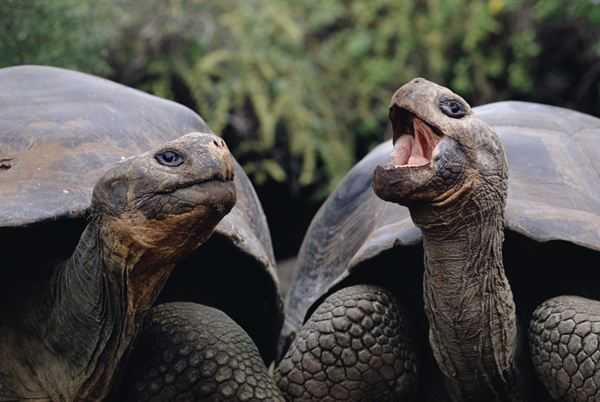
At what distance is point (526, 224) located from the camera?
3.24m

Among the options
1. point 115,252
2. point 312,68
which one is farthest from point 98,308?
point 312,68

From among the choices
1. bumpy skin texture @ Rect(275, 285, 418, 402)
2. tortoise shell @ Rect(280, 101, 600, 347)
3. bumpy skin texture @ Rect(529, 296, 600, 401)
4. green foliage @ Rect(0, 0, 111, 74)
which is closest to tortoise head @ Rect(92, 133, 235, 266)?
bumpy skin texture @ Rect(275, 285, 418, 402)

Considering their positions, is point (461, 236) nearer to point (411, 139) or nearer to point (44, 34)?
point (411, 139)

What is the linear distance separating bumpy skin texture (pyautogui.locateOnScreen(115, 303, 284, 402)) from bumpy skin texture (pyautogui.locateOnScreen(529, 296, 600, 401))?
0.76 meters

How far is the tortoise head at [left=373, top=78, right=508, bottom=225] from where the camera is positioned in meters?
2.83

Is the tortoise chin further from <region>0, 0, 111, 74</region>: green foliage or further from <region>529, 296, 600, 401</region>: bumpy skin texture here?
<region>0, 0, 111, 74</region>: green foliage

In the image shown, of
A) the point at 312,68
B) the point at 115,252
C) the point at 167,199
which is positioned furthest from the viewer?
the point at 312,68

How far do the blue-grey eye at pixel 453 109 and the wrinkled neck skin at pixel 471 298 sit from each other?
21 centimetres

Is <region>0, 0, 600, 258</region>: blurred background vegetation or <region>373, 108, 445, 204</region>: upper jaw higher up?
<region>373, 108, 445, 204</region>: upper jaw

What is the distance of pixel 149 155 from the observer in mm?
2729

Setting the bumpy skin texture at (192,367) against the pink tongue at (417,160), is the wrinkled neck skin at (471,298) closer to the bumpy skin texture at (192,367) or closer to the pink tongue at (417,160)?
the pink tongue at (417,160)

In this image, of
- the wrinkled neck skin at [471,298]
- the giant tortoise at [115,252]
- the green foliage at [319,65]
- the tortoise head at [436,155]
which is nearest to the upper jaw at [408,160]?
the tortoise head at [436,155]

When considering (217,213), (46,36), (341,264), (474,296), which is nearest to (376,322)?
(474,296)

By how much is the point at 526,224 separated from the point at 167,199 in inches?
44.8
